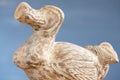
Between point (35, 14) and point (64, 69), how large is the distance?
179 mm

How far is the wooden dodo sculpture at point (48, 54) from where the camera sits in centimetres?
109

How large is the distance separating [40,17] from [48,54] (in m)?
0.11

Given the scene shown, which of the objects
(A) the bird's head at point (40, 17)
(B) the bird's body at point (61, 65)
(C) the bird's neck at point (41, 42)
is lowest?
(B) the bird's body at point (61, 65)

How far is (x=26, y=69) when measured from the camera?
1122 mm

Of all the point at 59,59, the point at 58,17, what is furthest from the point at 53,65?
the point at 58,17

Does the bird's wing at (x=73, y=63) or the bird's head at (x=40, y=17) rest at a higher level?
the bird's head at (x=40, y=17)

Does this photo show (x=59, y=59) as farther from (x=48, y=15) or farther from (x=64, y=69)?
(x=48, y=15)

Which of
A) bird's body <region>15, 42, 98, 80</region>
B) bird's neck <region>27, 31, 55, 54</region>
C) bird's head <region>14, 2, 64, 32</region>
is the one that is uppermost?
bird's head <region>14, 2, 64, 32</region>

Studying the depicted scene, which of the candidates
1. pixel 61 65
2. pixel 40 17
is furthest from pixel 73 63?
pixel 40 17

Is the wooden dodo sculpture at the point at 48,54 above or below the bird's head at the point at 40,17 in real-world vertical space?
below

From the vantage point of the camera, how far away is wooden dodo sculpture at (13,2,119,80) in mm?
1094

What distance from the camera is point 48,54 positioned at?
111 centimetres

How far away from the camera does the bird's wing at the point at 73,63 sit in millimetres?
1103

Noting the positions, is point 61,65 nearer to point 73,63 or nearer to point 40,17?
point 73,63
